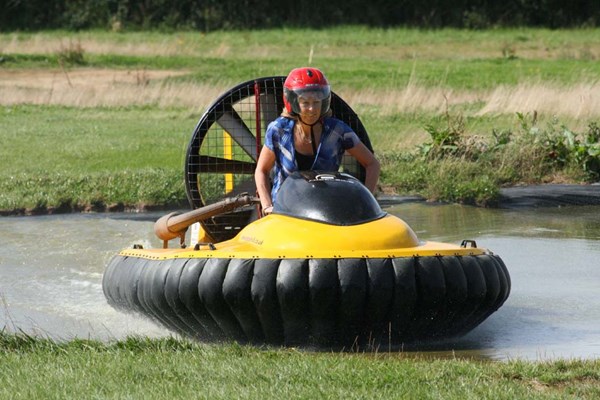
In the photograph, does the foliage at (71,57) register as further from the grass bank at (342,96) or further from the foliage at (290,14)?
the foliage at (290,14)

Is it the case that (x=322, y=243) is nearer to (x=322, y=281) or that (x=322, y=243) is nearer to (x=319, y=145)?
(x=322, y=281)

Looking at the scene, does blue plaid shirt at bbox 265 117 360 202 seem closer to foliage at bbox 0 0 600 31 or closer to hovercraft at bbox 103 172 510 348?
hovercraft at bbox 103 172 510 348

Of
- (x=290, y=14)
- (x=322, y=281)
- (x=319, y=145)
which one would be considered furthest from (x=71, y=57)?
(x=322, y=281)

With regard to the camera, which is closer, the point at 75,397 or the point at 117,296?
the point at 75,397

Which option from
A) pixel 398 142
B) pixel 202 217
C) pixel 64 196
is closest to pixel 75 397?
pixel 202 217

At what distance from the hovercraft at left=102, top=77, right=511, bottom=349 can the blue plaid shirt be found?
26 cm

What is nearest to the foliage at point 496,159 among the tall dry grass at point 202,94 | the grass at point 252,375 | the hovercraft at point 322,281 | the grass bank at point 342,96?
the grass bank at point 342,96

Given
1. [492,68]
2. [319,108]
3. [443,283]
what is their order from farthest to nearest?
[492,68] → [319,108] → [443,283]

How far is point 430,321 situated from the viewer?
6.35 metres

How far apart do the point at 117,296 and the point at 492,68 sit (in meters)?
18.7

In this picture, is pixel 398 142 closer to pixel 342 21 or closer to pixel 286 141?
pixel 286 141

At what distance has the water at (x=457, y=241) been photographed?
660 cm

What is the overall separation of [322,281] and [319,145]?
125 centimetres

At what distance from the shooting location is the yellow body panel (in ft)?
20.5
